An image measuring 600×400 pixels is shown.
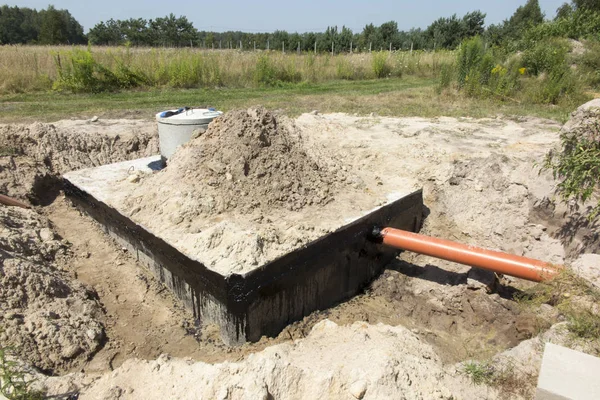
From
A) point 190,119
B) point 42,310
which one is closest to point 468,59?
point 190,119

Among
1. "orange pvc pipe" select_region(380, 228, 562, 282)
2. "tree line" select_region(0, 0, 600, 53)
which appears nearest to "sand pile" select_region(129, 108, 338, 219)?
"orange pvc pipe" select_region(380, 228, 562, 282)

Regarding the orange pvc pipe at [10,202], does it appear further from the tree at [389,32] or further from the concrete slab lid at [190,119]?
the tree at [389,32]

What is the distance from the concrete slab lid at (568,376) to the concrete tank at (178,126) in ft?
12.7

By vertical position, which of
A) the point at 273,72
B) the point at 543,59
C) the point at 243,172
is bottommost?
the point at 243,172

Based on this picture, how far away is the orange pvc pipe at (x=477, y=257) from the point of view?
3307mm

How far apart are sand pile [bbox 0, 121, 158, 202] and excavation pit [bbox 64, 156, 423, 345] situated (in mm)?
1164

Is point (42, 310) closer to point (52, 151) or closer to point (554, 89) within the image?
point (52, 151)

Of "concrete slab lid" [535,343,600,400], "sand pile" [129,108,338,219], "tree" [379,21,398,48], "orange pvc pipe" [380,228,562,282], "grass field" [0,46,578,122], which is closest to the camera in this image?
"concrete slab lid" [535,343,600,400]

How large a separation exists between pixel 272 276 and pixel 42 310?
1715mm

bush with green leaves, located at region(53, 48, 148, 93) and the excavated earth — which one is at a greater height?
bush with green leaves, located at region(53, 48, 148, 93)

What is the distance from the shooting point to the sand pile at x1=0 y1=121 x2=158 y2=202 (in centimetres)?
542

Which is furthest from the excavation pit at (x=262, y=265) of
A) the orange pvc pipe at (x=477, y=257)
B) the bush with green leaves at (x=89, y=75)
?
the bush with green leaves at (x=89, y=75)

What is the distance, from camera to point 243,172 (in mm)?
4070

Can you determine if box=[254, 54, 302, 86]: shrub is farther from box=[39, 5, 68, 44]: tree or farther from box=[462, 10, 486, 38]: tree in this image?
box=[39, 5, 68, 44]: tree
